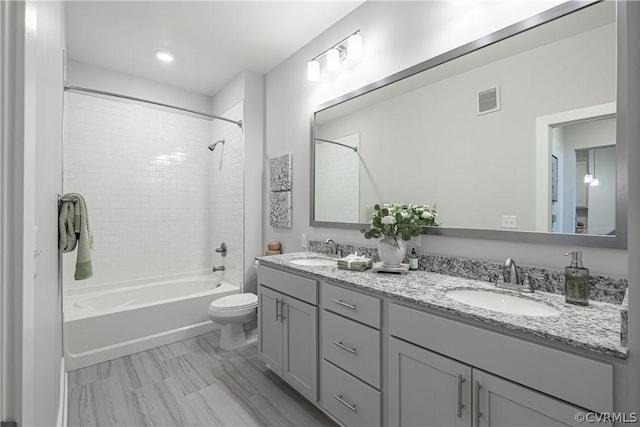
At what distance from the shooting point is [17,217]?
503mm

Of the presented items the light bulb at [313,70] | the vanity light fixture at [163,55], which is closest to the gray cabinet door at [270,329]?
the light bulb at [313,70]

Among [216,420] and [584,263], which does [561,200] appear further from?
[216,420]

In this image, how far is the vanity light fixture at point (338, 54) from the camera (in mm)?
2105

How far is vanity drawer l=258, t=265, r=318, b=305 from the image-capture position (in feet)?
5.68

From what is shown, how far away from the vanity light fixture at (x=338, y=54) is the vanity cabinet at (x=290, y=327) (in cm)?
159

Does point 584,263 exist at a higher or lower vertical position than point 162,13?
lower

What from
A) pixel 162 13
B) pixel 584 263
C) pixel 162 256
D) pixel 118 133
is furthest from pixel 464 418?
pixel 118 133

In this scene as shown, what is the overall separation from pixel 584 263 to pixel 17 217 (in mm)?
1767

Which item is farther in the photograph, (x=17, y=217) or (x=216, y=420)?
(x=216, y=420)

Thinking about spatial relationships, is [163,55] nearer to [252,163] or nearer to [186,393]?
[252,163]

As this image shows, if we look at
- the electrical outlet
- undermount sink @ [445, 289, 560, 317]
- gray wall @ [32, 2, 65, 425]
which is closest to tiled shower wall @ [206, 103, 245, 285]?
gray wall @ [32, 2, 65, 425]

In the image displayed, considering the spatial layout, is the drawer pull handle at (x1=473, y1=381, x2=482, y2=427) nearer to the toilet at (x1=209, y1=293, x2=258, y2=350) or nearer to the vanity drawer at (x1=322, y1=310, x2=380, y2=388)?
the vanity drawer at (x1=322, y1=310, x2=380, y2=388)

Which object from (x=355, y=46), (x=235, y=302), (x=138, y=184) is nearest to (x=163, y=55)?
(x=138, y=184)

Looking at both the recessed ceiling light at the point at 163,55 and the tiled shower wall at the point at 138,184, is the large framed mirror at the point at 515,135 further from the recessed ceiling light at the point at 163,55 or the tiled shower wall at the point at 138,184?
the tiled shower wall at the point at 138,184
